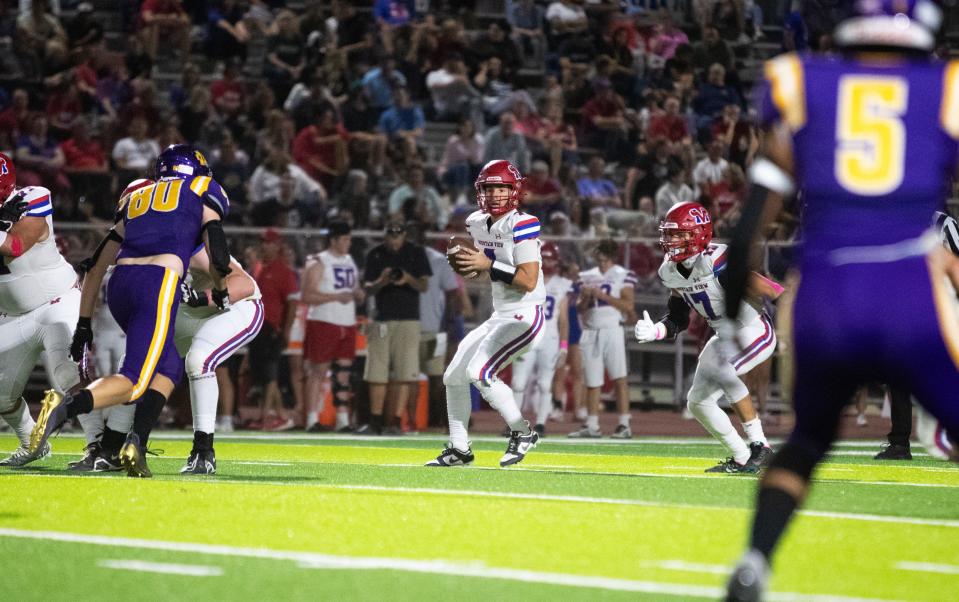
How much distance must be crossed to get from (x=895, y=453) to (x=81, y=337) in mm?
6680

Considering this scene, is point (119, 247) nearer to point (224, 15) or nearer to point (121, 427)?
point (121, 427)

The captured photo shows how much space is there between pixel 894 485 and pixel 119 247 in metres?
5.11

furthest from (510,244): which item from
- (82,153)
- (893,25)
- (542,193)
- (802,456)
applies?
(82,153)

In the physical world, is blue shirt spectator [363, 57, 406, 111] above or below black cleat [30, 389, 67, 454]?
above

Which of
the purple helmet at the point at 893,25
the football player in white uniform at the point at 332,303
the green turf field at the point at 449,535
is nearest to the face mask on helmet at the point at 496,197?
the green turf field at the point at 449,535

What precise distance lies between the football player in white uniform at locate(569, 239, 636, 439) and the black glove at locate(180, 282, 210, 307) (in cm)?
663

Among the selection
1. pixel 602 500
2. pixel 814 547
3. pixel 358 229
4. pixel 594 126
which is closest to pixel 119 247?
pixel 602 500

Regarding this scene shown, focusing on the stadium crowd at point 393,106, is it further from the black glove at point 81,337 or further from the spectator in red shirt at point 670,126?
the black glove at point 81,337

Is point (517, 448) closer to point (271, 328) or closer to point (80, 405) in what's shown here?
point (80, 405)

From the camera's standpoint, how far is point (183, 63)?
21312 mm

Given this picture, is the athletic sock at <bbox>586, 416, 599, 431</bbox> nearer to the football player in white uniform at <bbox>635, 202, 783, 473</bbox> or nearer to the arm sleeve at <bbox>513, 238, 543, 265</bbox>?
the football player in white uniform at <bbox>635, 202, 783, 473</bbox>

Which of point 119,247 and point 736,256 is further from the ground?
point 736,256

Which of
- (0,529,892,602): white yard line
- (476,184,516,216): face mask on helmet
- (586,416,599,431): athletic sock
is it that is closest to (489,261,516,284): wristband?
(476,184,516,216): face mask on helmet

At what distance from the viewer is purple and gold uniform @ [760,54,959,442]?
419cm
